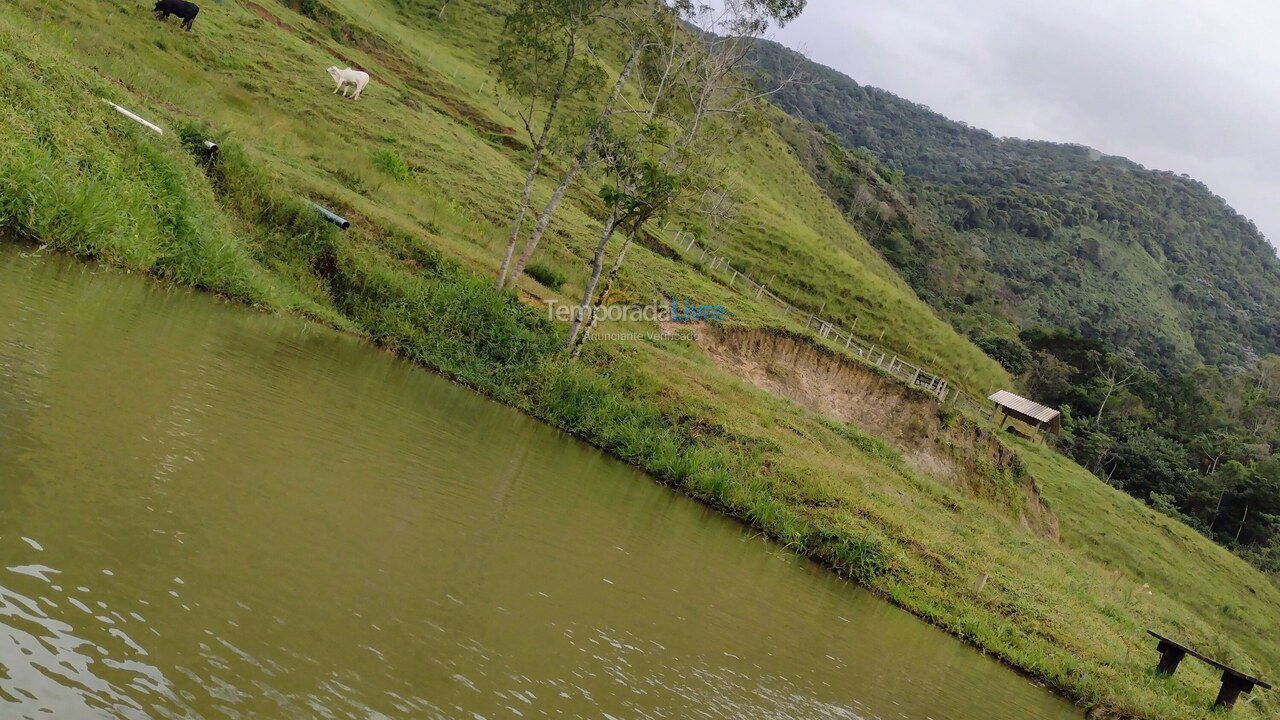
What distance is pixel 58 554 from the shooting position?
6.29 metres

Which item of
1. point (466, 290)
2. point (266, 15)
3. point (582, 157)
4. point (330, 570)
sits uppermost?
point (266, 15)

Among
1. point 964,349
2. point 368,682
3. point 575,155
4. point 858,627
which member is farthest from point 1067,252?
point 368,682

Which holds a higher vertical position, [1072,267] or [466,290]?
[1072,267]

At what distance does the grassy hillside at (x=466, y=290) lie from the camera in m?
18.0

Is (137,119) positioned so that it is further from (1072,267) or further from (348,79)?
(1072,267)

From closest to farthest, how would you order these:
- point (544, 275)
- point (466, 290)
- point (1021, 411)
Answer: point (466, 290), point (544, 275), point (1021, 411)

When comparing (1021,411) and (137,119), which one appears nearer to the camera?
(137,119)

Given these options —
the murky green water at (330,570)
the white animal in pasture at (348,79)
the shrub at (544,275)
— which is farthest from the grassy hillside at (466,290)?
the murky green water at (330,570)

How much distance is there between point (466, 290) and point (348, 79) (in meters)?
21.3

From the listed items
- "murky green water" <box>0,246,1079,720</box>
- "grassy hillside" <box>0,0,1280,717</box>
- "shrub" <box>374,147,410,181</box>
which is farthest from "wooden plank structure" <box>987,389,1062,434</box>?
"murky green water" <box>0,246,1079,720</box>

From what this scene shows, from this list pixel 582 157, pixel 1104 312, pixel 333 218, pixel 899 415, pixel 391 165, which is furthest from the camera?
pixel 1104 312

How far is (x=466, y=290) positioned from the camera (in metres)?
25.1

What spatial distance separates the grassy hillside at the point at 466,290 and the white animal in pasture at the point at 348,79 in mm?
1274

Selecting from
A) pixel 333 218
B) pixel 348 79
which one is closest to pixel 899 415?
pixel 333 218
